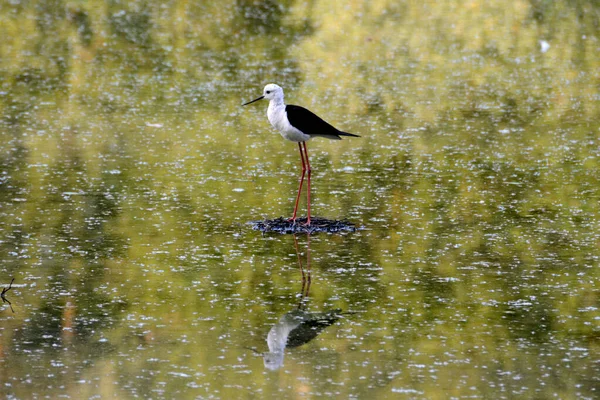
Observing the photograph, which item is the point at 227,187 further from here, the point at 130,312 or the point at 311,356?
the point at 311,356

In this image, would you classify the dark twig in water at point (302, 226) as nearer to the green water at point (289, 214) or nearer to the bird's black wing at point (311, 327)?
the green water at point (289, 214)

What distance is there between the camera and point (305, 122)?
7.98m

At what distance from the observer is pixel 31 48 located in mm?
16078

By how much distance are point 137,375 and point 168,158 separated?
17.0 ft

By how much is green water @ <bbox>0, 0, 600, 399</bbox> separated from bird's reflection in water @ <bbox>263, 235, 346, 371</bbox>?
0.18 ft

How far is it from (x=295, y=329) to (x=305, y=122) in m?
2.43

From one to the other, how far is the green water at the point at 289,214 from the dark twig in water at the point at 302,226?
13 centimetres

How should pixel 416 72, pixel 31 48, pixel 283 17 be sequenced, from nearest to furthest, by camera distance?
pixel 416 72, pixel 31 48, pixel 283 17

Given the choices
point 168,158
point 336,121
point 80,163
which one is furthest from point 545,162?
point 80,163

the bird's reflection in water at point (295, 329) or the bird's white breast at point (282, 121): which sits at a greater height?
the bird's white breast at point (282, 121)

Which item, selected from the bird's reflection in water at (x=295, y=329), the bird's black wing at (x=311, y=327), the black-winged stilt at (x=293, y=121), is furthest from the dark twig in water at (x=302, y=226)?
the bird's black wing at (x=311, y=327)

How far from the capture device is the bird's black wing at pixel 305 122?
26.1 ft

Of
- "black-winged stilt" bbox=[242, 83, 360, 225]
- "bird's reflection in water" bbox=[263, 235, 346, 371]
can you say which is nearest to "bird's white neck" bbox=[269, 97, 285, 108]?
"black-winged stilt" bbox=[242, 83, 360, 225]

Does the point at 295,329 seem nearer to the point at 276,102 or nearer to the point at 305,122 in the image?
the point at 305,122
